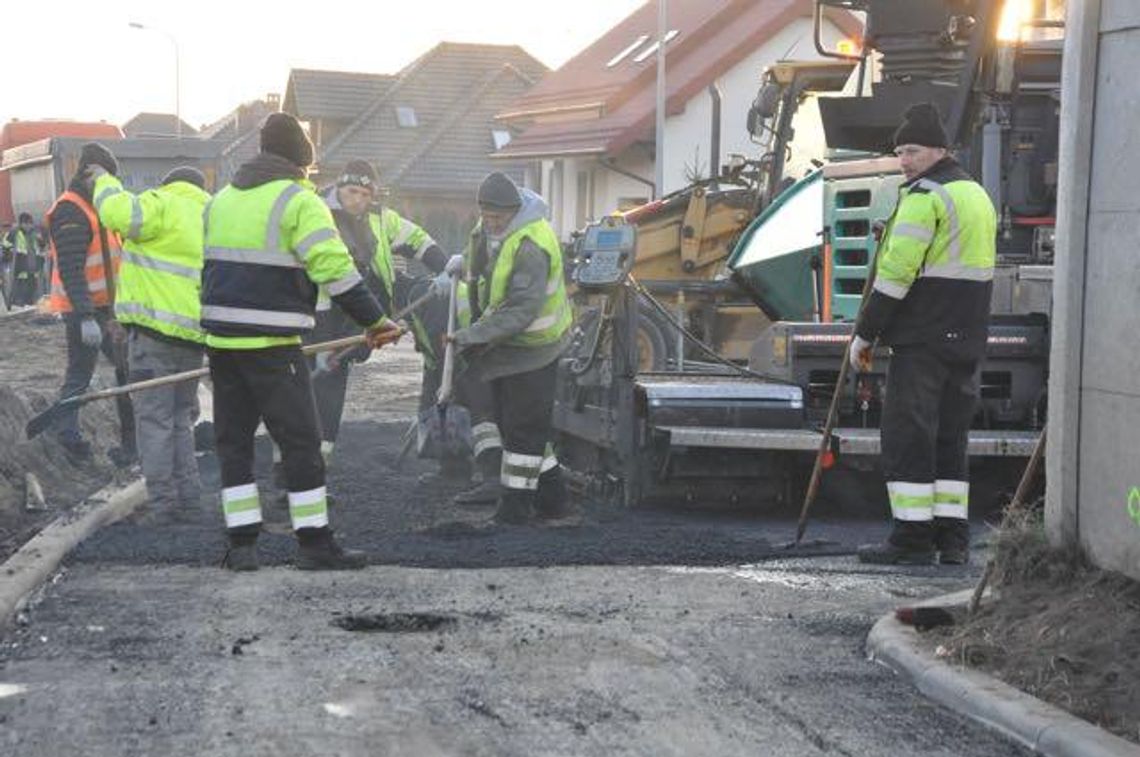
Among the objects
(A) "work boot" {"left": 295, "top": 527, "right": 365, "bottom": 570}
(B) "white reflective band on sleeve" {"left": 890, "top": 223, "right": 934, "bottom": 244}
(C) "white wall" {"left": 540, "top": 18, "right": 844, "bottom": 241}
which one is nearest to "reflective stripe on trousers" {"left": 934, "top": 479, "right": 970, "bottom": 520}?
(B) "white reflective band on sleeve" {"left": 890, "top": 223, "right": 934, "bottom": 244}

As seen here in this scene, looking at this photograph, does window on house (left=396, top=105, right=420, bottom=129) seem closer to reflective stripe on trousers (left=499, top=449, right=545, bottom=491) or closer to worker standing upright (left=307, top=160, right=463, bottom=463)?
worker standing upright (left=307, top=160, right=463, bottom=463)

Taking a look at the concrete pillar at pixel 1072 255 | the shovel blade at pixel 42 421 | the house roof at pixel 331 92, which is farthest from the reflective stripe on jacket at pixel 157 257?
the house roof at pixel 331 92

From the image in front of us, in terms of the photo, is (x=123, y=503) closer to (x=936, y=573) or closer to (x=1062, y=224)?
(x=936, y=573)

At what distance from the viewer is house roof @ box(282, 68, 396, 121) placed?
57906mm

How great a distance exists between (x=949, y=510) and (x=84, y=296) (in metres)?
5.56

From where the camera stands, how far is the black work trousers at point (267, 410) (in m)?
7.93

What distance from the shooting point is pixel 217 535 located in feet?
28.7

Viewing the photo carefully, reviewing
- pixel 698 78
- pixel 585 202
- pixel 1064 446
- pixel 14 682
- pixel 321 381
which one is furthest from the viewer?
pixel 585 202

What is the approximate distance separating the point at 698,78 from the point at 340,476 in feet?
88.3

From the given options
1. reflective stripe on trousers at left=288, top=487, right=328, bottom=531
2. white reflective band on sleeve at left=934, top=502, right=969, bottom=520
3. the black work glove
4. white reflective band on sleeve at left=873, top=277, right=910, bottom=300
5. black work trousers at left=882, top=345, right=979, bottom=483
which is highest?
the black work glove

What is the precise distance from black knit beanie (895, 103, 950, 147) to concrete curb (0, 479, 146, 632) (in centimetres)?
387

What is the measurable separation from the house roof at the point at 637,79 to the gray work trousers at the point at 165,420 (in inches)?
1059

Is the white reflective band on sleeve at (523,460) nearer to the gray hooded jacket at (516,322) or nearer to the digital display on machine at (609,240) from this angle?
the gray hooded jacket at (516,322)

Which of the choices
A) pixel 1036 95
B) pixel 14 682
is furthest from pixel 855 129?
pixel 14 682
